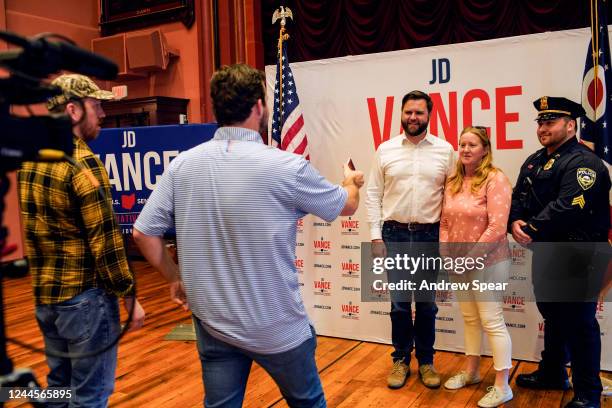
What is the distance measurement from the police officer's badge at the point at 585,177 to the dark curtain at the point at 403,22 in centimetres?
258

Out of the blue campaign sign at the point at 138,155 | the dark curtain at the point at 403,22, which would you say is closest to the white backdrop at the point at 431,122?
the blue campaign sign at the point at 138,155

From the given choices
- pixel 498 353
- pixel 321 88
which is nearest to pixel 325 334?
pixel 498 353

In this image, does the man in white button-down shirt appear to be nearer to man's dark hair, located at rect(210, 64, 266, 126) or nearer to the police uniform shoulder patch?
the police uniform shoulder patch

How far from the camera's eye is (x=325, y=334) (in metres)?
3.81

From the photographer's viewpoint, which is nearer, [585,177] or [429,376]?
[585,177]

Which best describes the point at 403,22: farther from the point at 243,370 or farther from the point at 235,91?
the point at 243,370

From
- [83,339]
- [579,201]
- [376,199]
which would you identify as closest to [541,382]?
[579,201]

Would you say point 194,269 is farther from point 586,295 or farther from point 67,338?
point 586,295

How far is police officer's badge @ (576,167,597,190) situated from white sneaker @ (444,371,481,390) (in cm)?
116

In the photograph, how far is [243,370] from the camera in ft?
5.04

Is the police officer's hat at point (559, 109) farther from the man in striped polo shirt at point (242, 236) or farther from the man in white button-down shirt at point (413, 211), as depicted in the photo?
the man in striped polo shirt at point (242, 236)

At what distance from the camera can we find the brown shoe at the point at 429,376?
2865mm

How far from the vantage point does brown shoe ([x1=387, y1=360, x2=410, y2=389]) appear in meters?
2.89

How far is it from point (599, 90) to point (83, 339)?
273cm
